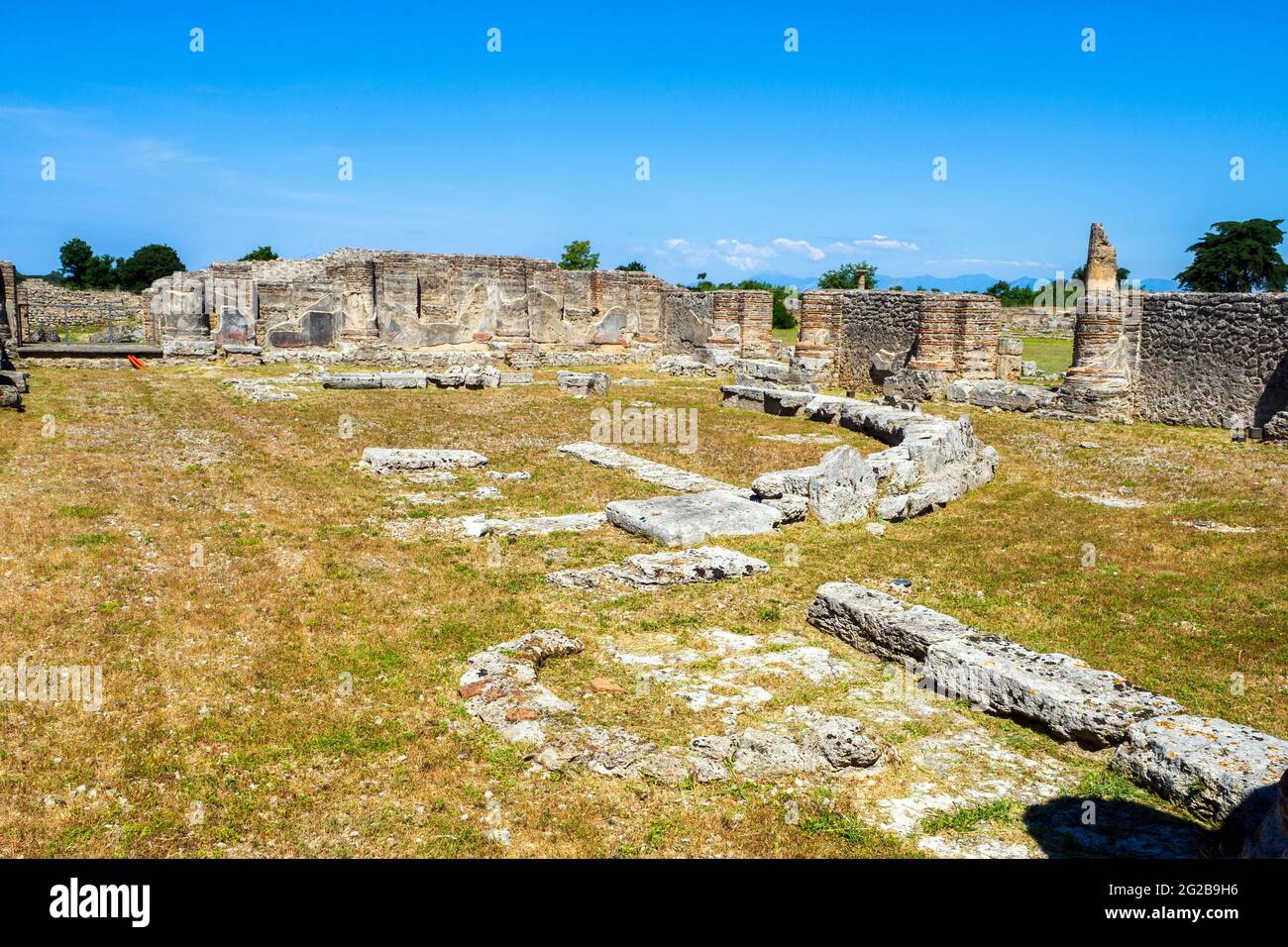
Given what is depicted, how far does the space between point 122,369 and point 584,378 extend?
11.6 m

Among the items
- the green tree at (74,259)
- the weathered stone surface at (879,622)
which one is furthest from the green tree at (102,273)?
the weathered stone surface at (879,622)

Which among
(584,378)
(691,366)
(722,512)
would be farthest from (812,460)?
(691,366)

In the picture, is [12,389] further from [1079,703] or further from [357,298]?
[1079,703]

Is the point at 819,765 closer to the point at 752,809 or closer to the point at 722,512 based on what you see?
the point at 752,809

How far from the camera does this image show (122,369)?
22.1m

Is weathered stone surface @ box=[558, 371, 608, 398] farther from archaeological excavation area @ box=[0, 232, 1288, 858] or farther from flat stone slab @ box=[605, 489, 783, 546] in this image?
flat stone slab @ box=[605, 489, 783, 546]

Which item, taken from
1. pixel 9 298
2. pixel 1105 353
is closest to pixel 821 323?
pixel 1105 353

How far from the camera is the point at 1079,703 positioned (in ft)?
15.2

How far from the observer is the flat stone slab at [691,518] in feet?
27.4

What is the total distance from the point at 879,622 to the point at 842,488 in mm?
3732

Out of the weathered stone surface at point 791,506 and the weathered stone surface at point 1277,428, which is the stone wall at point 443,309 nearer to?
the weathered stone surface at point 1277,428

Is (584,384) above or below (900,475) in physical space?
above
